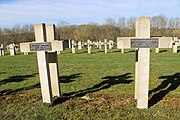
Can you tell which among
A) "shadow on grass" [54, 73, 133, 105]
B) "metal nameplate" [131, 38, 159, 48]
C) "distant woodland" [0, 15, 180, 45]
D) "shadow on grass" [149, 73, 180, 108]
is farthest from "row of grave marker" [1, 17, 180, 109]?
"distant woodland" [0, 15, 180, 45]

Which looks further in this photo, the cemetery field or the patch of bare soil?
the patch of bare soil

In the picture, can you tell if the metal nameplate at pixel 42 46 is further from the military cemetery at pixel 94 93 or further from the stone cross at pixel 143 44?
the stone cross at pixel 143 44

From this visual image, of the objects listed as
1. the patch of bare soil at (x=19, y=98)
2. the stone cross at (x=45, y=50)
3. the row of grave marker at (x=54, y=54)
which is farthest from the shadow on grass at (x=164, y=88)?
the patch of bare soil at (x=19, y=98)

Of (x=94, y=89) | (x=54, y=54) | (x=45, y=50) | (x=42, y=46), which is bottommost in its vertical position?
(x=94, y=89)

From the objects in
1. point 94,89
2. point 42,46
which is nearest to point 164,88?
point 94,89

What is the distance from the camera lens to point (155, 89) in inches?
274

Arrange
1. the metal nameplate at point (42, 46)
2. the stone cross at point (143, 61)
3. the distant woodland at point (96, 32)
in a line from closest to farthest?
the stone cross at point (143, 61), the metal nameplate at point (42, 46), the distant woodland at point (96, 32)

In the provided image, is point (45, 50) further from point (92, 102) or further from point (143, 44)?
point (143, 44)

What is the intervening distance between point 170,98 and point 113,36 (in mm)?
43486

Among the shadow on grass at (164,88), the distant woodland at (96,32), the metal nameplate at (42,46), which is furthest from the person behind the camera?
the distant woodland at (96,32)

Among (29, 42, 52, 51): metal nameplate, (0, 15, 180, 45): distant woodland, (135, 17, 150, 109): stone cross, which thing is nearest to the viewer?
(135, 17, 150, 109): stone cross

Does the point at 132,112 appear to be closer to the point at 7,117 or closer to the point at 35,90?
the point at 7,117

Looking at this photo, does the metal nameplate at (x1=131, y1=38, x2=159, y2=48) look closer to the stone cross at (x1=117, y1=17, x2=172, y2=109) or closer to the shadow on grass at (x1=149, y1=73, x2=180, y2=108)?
the stone cross at (x1=117, y1=17, x2=172, y2=109)

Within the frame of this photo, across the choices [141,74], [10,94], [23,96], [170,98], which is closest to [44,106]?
[23,96]
